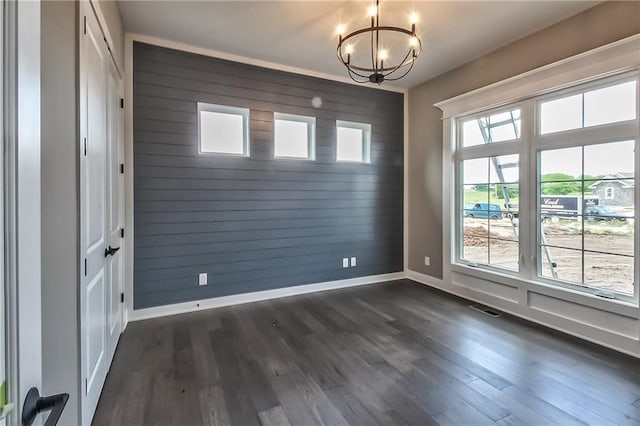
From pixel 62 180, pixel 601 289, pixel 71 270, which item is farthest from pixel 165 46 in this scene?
pixel 601 289

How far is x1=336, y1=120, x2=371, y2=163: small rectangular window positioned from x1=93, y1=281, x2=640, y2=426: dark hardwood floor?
2.29 m

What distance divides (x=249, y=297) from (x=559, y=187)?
3.66 m

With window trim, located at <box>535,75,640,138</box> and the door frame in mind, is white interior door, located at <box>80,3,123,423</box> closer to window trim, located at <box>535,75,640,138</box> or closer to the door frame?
the door frame

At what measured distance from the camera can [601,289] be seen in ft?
9.55

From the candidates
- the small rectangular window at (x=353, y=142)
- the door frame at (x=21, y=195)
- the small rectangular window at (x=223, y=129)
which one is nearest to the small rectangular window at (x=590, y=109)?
the small rectangular window at (x=353, y=142)

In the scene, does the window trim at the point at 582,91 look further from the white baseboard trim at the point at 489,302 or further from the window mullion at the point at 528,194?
the white baseboard trim at the point at 489,302

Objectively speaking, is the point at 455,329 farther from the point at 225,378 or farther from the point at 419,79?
the point at 419,79

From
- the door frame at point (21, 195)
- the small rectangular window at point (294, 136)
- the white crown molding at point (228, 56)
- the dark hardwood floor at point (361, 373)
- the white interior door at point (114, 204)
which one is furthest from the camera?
the small rectangular window at point (294, 136)

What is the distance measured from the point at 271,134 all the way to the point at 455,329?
10.1 feet

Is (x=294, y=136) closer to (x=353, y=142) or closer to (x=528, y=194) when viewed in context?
(x=353, y=142)

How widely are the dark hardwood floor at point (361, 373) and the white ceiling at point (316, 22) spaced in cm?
304

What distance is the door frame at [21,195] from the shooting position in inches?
20.7

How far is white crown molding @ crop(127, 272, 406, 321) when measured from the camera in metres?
3.46

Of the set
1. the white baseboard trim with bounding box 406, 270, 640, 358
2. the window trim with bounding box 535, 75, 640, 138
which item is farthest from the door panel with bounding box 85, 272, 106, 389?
the window trim with bounding box 535, 75, 640, 138
